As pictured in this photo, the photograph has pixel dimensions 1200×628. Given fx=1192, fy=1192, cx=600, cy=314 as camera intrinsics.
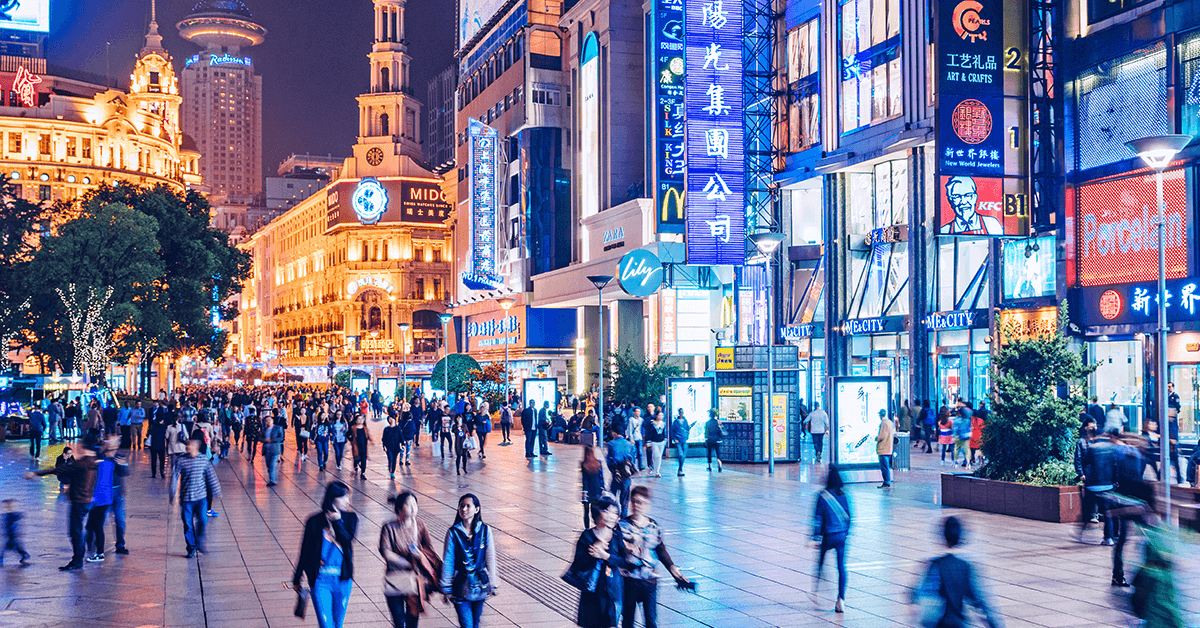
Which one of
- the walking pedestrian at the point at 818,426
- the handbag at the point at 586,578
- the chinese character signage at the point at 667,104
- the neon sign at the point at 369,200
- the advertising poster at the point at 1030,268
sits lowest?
the walking pedestrian at the point at 818,426

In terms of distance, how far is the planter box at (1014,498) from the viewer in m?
17.7

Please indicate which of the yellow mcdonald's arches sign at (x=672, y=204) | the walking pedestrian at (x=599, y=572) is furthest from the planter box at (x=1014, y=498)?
the yellow mcdonald's arches sign at (x=672, y=204)

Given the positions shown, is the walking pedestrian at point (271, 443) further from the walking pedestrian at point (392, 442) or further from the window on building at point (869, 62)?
the window on building at point (869, 62)

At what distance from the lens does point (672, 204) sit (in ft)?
156

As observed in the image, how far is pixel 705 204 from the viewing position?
43.4 m

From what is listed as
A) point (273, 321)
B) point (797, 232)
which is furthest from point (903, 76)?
point (273, 321)

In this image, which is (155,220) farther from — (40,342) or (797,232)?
(797,232)

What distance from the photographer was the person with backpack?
17.5 meters

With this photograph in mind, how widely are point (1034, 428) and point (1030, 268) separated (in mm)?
19836

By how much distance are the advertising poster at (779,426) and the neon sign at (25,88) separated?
333ft

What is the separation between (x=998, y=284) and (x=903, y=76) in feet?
27.2

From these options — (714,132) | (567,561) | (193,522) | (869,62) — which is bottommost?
(567,561)

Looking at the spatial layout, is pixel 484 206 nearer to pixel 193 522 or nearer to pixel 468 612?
pixel 193 522

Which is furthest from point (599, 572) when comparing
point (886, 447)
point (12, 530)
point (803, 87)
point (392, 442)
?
point (803, 87)
